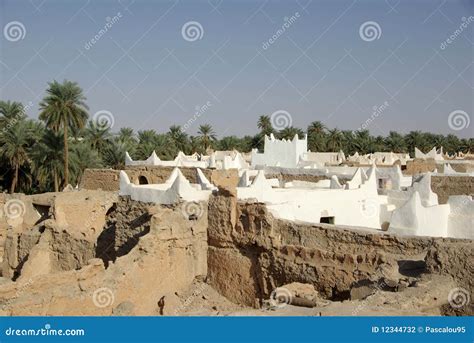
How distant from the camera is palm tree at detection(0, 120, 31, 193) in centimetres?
3053

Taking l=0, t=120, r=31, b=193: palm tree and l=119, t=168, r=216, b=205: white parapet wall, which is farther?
l=0, t=120, r=31, b=193: palm tree

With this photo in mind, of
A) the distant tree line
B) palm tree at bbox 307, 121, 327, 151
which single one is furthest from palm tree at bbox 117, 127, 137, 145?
palm tree at bbox 307, 121, 327, 151

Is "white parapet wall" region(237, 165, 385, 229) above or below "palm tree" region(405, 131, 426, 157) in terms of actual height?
below

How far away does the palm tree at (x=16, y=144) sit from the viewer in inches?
1202

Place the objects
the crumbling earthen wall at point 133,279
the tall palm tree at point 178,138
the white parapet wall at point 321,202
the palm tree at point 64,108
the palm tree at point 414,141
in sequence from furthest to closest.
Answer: the palm tree at point 414,141 → the tall palm tree at point 178,138 → the palm tree at point 64,108 → the white parapet wall at point 321,202 → the crumbling earthen wall at point 133,279

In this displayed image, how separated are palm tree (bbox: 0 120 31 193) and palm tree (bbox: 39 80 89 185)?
2493 millimetres

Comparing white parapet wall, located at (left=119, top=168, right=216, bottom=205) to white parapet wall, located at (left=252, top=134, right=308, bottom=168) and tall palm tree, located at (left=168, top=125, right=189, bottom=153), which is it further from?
tall palm tree, located at (left=168, top=125, right=189, bottom=153)

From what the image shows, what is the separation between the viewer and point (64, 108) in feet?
95.3

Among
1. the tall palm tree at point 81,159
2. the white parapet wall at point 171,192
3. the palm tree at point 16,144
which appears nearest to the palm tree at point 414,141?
the tall palm tree at point 81,159

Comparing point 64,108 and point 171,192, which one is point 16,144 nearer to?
point 64,108

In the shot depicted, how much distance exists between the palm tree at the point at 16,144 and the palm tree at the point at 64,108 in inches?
98.1

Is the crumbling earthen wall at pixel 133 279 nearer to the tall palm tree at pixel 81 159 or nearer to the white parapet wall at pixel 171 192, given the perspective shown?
the white parapet wall at pixel 171 192

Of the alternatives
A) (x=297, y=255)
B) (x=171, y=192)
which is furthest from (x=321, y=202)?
(x=171, y=192)

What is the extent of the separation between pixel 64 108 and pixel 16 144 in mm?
3762
